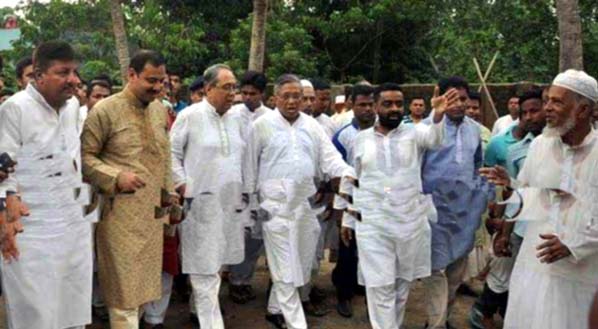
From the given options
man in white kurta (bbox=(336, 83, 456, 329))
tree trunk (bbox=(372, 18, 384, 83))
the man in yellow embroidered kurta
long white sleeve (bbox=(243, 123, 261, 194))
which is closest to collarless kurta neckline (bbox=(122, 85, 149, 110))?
the man in yellow embroidered kurta

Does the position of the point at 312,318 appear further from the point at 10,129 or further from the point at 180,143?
the point at 10,129

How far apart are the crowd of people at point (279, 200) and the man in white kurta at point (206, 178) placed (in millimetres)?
11

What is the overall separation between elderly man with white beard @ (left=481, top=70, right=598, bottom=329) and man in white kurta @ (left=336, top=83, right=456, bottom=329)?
1.15 m

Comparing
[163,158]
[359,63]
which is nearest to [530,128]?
[163,158]

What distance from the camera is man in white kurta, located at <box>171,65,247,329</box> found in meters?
5.54

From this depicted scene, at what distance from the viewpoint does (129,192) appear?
4.64m

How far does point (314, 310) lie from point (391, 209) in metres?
1.51

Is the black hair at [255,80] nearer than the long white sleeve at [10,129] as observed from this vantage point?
No

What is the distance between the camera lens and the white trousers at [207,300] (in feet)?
17.9

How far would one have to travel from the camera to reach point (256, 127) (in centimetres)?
589

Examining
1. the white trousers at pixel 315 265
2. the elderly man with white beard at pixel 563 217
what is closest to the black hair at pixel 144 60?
the white trousers at pixel 315 265

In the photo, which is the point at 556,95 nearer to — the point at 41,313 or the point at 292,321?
the point at 292,321

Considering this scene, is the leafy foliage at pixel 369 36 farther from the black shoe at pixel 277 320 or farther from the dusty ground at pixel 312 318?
the black shoe at pixel 277 320

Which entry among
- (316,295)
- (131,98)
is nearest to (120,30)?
(316,295)
